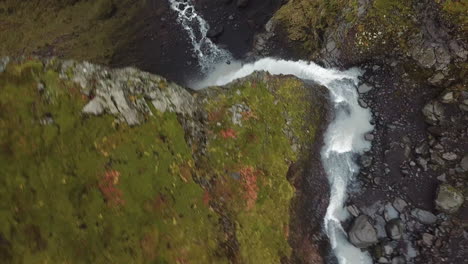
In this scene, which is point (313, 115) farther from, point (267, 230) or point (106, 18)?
point (106, 18)

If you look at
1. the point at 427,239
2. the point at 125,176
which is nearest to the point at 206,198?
the point at 125,176

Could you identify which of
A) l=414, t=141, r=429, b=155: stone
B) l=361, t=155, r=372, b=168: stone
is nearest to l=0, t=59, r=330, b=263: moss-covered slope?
l=361, t=155, r=372, b=168: stone

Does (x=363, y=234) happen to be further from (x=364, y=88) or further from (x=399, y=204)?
(x=364, y=88)

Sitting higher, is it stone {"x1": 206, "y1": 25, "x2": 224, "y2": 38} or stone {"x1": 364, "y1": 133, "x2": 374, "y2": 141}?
stone {"x1": 206, "y1": 25, "x2": 224, "y2": 38}

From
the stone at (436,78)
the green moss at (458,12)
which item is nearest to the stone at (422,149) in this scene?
the stone at (436,78)

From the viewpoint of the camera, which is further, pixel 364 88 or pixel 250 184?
pixel 364 88

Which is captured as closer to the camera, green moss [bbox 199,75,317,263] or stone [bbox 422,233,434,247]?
green moss [bbox 199,75,317,263]

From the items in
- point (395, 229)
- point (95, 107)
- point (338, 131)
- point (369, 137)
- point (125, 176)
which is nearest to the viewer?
point (125, 176)

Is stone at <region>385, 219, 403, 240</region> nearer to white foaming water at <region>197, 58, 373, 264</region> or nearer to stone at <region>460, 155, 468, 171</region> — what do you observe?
white foaming water at <region>197, 58, 373, 264</region>
